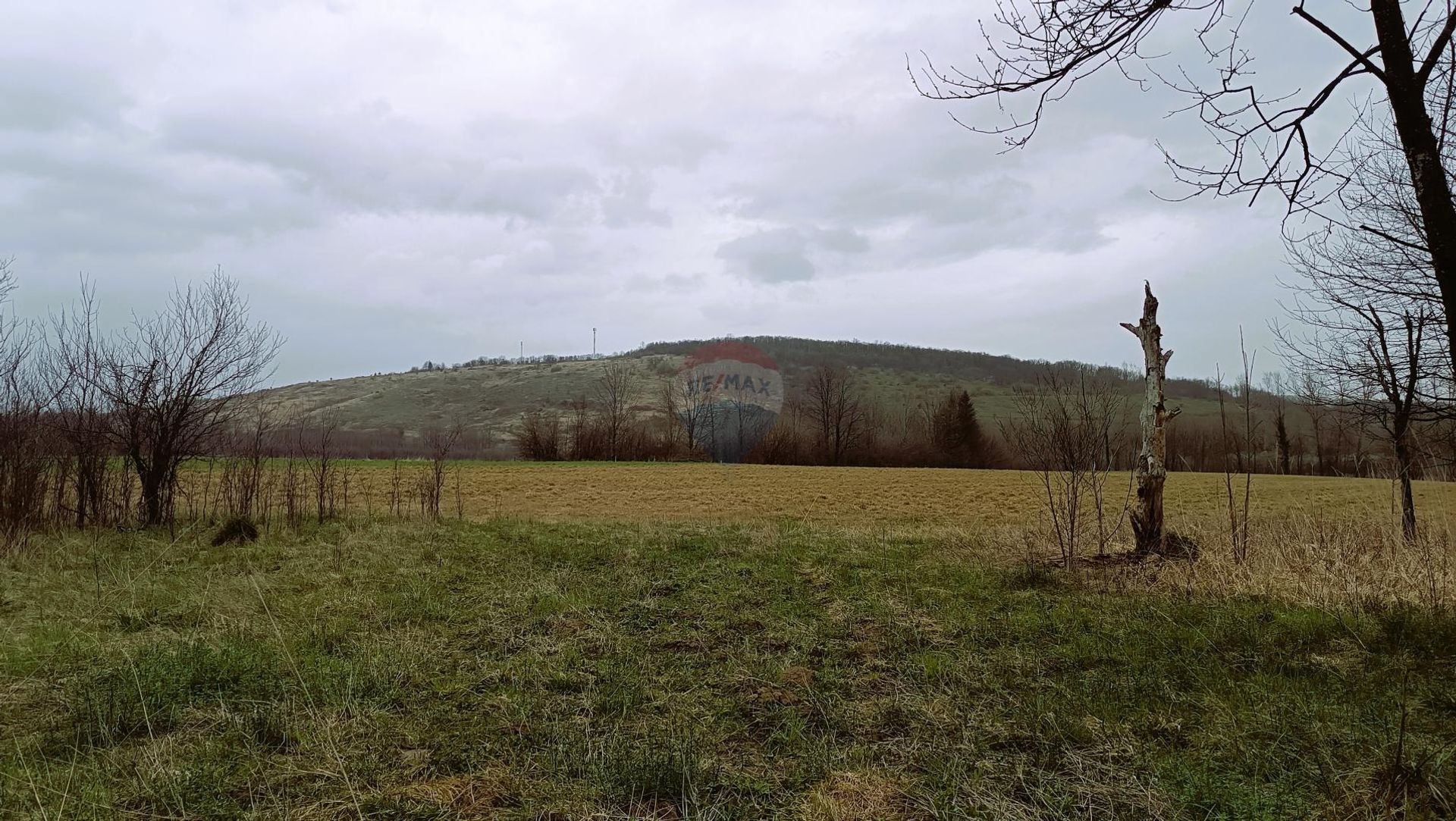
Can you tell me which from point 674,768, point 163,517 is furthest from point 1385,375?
point 163,517

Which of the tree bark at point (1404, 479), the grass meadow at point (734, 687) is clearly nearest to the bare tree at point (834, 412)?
the tree bark at point (1404, 479)

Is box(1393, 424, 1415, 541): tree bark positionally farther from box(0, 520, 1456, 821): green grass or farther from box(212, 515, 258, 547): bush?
box(212, 515, 258, 547): bush

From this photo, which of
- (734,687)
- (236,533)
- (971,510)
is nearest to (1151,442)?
(734,687)

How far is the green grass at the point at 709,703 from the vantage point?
9.61 ft

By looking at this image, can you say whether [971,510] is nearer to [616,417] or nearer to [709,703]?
[709,703]

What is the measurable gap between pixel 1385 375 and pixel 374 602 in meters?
12.8

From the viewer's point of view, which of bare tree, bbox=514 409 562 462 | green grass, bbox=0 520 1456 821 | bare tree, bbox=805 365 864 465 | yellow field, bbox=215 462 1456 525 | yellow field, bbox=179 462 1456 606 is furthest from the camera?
bare tree, bbox=805 365 864 465

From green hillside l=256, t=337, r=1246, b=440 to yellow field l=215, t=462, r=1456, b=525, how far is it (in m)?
29.3

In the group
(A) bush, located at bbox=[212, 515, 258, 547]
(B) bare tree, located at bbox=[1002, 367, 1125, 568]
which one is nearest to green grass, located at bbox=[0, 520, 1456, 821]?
(B) bare tree, located at bbox=[1002, 367, 1125, 568]

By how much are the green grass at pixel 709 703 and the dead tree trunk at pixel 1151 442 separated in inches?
88.8

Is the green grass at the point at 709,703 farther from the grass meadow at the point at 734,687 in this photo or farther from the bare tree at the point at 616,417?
the bare tree at the point at 616,417

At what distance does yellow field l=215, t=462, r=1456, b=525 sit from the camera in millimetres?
18969

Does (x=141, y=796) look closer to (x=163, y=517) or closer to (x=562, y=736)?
(x=562, y=736)

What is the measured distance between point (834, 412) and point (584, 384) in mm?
38303
